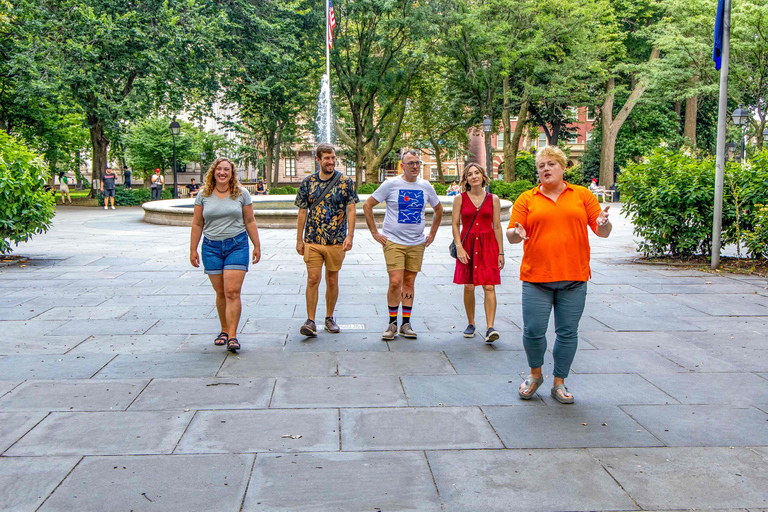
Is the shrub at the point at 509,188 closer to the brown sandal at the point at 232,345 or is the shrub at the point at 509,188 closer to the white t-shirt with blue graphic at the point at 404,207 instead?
the white t-shirt with blue graphic at the point at 404,207

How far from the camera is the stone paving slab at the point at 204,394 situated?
4.42 m

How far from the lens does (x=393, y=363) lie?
549 centimetres

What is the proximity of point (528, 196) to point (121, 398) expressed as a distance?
304cm

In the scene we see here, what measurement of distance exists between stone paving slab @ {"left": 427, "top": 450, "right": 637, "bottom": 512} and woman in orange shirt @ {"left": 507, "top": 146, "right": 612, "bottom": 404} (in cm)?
97

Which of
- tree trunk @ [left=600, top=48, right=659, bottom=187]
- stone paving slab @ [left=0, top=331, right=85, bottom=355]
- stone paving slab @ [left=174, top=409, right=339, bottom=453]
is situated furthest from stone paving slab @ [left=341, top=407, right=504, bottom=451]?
tree trunk @ [left=600, top=48, right=659, bottom=187]

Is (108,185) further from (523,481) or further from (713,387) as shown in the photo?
(523,481)

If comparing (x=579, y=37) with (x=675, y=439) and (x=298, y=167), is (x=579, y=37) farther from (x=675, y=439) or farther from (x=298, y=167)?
(x=298, y=167)

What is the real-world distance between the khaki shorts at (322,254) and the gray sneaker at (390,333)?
77 centimetres

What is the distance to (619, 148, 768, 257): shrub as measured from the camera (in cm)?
1041

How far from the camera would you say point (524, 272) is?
177 inches

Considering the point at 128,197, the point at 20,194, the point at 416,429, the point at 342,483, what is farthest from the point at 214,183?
the point at 128,197

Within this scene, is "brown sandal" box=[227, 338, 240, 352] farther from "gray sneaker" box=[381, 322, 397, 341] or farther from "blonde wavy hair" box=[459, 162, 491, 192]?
"blonde wavy hair" box=[459, 162, 491, 192]

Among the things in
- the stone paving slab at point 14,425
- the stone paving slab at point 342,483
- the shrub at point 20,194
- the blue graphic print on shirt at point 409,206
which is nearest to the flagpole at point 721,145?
the blue graphic print on shirt at point 409,206

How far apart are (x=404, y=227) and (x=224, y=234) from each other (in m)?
1.61
